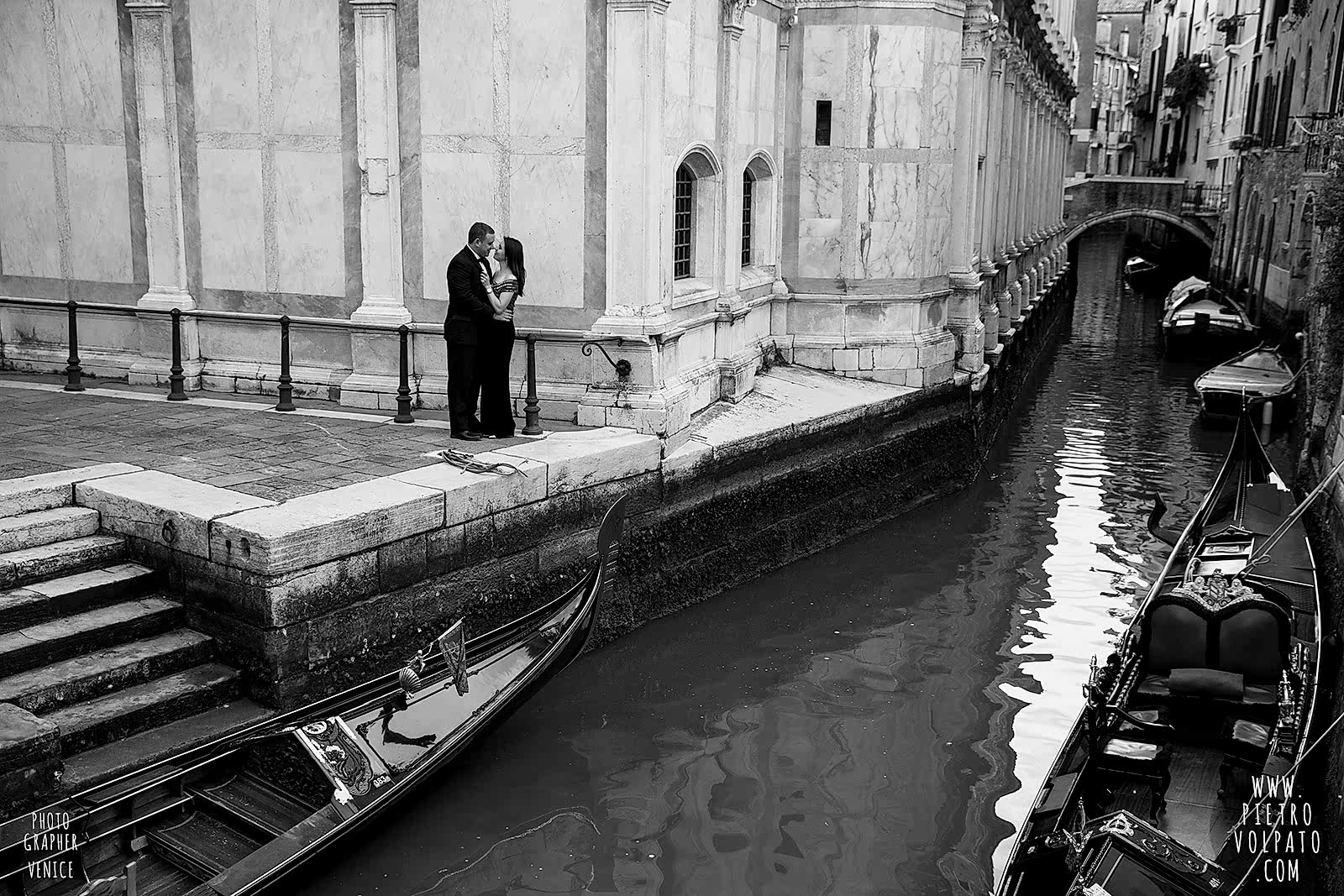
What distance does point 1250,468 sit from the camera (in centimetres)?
1054

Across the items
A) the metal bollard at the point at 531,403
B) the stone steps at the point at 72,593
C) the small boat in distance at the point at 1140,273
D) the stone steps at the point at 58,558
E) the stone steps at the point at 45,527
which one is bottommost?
the small boat in distance at the point at 1140,273

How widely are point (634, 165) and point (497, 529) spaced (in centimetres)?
287

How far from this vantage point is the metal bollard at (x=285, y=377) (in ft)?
29.3

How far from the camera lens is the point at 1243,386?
16688 mm

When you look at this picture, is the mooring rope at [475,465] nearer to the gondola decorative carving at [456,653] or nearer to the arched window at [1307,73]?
the gondola decorative carving at [456,653]

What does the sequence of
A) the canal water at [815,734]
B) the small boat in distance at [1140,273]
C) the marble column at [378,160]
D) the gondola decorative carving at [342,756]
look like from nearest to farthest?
1. the gondola decorative carving at [342,756]
2. the canal water at [815,734]
3. the marble column at [378,160]
4. the small boat in distance at [1140,273]

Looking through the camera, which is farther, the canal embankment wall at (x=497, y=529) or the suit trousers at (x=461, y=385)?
the suit trousers at (x=461, y=385)

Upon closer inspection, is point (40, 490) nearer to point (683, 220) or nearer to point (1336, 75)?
point (683, 220)

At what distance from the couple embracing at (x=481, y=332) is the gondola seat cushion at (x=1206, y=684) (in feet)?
13.9

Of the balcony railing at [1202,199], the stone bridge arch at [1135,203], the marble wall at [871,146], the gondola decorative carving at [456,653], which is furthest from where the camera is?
the stone bridge arch at [1135,203]

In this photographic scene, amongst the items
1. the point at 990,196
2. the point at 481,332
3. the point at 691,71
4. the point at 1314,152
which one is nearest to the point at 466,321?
the point at 481,332

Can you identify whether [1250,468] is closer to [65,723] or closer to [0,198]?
[65,723]

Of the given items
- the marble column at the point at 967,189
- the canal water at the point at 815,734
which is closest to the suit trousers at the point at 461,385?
the canal water at the point at 815,734

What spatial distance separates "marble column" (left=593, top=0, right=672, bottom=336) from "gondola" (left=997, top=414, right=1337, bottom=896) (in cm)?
382
